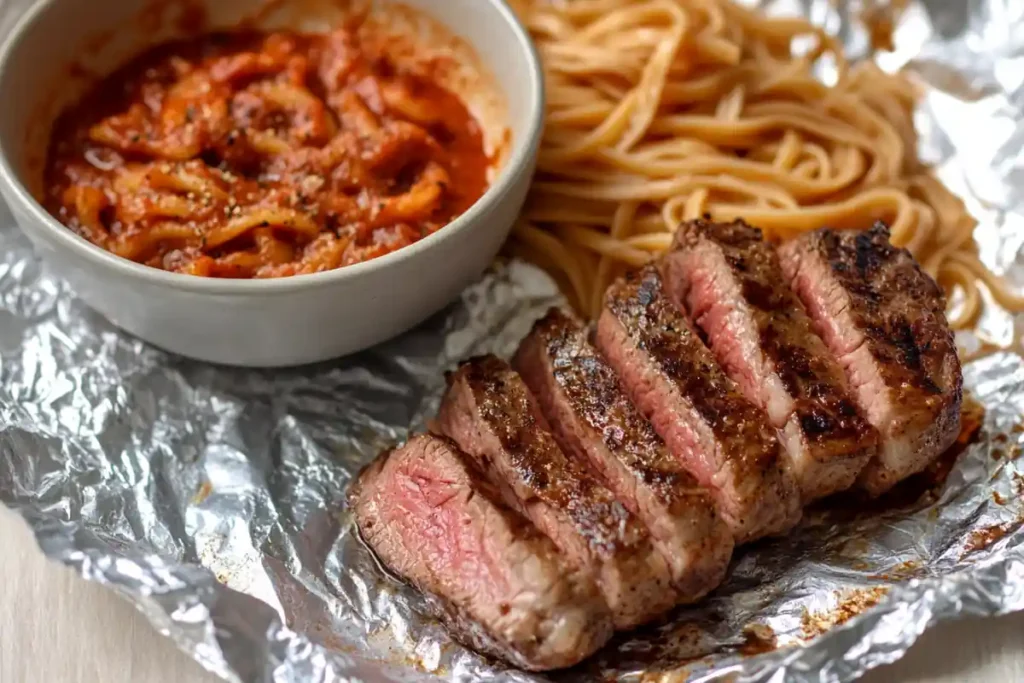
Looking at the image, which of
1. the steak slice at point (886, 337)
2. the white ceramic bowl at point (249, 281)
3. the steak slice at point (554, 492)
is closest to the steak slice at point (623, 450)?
the steak slice at point (554, 492)

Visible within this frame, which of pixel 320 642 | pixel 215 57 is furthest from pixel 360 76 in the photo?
pixel 320 642

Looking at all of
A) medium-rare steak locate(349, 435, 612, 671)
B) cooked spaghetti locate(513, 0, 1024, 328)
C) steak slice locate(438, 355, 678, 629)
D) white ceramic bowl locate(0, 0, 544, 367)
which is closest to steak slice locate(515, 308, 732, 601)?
steak slice locate(438, 355, 678, 629)

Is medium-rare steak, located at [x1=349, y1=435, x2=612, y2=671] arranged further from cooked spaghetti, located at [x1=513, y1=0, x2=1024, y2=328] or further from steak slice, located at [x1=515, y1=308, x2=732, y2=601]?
cooked spaghetti, located at [x1=513, y1=0, x2=1024, y2=328]

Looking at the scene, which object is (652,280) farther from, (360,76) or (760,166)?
(360,76)

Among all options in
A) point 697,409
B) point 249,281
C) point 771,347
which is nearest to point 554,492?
point 697,409

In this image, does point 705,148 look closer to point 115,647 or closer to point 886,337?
point 886,337

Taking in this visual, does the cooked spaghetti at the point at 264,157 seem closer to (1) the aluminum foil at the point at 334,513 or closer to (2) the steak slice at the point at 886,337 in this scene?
(1) the aluminum foil at the point at 334,513


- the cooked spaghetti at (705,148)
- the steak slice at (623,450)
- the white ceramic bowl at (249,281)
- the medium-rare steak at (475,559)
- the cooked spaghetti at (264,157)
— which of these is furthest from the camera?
the cooked spaghetti at (705,148)
